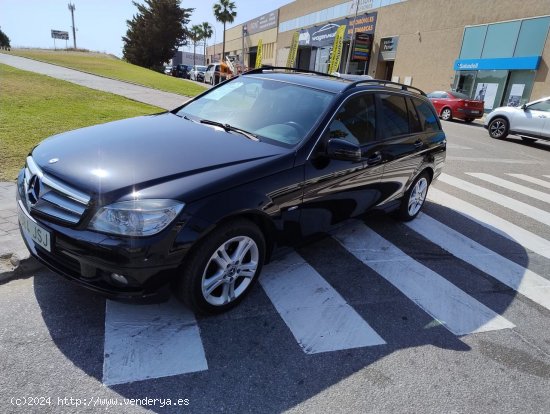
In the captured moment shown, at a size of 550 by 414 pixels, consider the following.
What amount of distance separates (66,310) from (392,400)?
2.31 m

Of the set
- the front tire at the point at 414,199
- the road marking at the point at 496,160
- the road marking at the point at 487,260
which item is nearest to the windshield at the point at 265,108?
the front tire at the point at 414,199

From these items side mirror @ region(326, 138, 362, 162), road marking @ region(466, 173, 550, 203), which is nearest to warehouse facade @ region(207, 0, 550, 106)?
road marking @ region(466, 173, 550, 203)

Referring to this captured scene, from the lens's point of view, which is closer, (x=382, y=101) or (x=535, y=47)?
(x=382, y=101)

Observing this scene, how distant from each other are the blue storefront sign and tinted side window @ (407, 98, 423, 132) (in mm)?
23479

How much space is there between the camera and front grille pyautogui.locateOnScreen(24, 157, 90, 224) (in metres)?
2.51

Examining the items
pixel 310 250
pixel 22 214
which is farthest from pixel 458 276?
pixel 22 214

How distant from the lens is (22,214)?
2895 mm

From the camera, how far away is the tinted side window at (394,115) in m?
4.38

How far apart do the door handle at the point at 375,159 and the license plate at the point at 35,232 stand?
289 cm

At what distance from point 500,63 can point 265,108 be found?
89.2ft

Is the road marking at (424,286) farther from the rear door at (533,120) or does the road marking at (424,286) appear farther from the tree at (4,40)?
the tree at (4,40)

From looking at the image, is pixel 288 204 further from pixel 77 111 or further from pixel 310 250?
pixel 77 111

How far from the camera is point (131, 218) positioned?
2.44m

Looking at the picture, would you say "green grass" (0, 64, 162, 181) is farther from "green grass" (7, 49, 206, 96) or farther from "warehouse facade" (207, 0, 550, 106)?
"warehouse facade" (207, 0, 550, 106)
